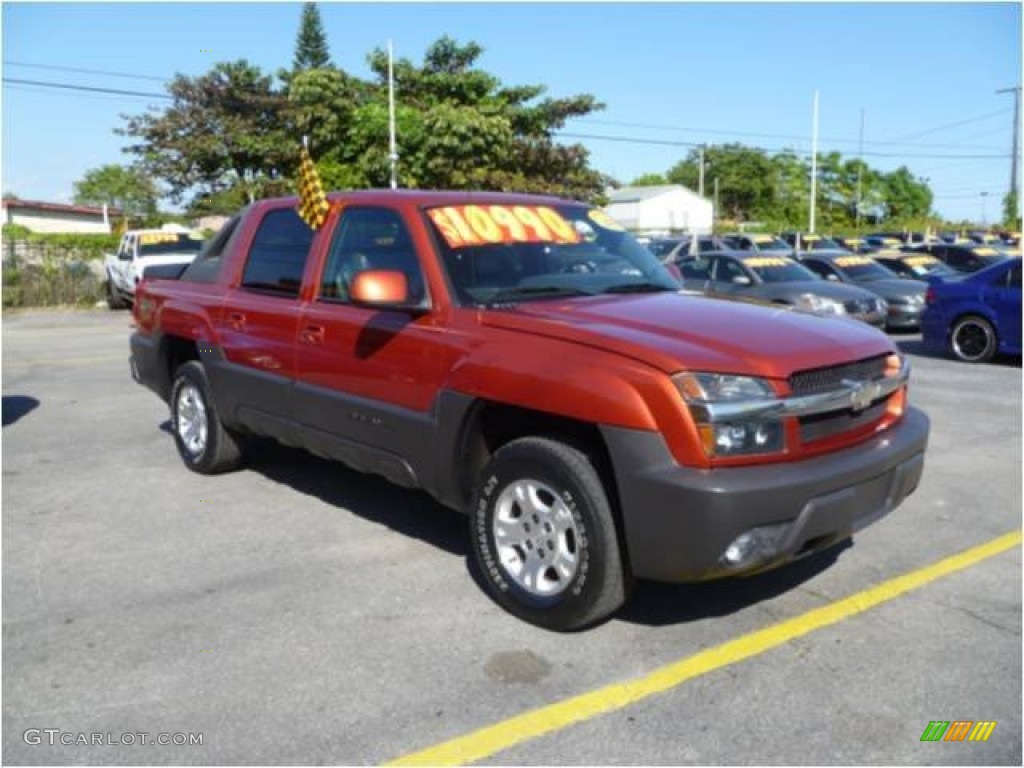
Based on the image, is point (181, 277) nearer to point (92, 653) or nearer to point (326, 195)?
point (326, 195)

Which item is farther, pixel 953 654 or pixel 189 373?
pixel 189 373

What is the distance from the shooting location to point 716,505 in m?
3.33

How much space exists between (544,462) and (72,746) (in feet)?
6.22

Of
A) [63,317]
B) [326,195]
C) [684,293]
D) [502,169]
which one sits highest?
[502,169]

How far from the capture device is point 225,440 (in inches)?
243

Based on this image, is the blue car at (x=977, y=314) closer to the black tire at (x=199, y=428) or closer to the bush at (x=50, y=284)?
the black tire at (x=199, y=428)

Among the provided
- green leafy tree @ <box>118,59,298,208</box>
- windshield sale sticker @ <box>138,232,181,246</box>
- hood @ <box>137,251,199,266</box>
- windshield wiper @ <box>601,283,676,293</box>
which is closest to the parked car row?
windshield wiper @ <box>601,283,676,293</box>

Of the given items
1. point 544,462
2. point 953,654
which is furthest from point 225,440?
point 953,654

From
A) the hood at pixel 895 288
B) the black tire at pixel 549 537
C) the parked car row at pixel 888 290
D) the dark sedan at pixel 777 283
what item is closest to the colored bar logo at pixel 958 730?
the black tire at pixel 549 537

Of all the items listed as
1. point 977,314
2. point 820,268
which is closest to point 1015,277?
point 977,314

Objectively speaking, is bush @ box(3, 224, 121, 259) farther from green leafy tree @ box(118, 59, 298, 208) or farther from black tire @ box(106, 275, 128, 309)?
green leafy tree @ box(118, 59, 298, 208)

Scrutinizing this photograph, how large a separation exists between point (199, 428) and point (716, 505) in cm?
411

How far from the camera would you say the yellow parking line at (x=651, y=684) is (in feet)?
10.0

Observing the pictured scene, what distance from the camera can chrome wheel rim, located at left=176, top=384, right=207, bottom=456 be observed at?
20.6ft
